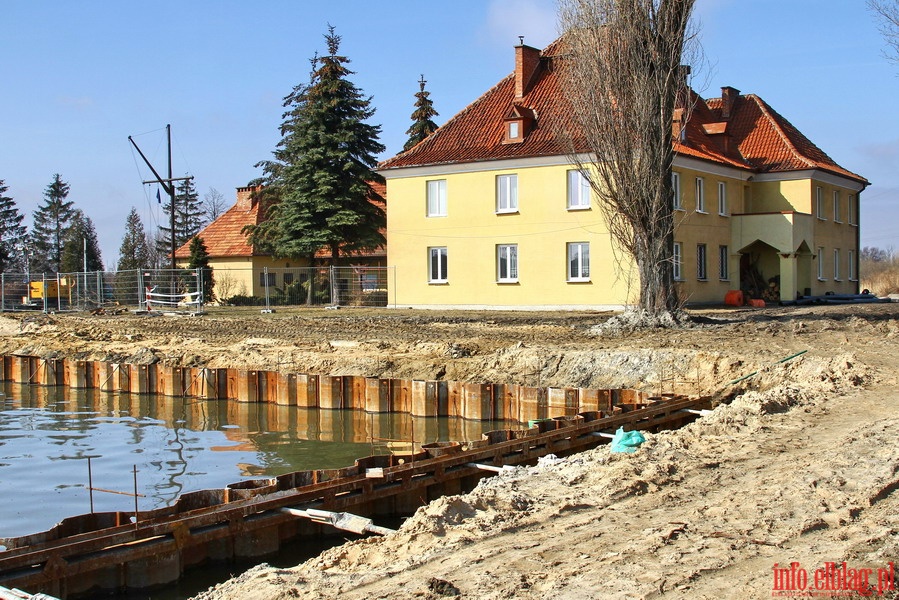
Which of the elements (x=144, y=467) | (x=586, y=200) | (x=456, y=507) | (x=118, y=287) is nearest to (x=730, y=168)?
(x=586, y=200)

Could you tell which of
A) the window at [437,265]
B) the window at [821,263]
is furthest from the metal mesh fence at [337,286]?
the window at [821,263]

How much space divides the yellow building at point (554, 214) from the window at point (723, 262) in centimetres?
5

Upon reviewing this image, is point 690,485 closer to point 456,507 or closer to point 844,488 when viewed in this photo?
point 844,488

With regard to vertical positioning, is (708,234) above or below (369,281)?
above

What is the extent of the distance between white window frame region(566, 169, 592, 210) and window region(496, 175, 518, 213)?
2.07m

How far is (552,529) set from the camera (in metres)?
6.83

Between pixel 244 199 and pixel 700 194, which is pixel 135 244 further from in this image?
pixel 700 194

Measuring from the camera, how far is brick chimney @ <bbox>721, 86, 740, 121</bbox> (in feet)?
129

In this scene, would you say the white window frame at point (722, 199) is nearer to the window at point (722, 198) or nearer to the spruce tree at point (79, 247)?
the window at point (722, 198)

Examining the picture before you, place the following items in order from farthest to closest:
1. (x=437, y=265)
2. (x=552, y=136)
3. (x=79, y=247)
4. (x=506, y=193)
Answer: (x=79, y=247), (x=437, y=265), (x=506, y=193), (x=552, y=136)

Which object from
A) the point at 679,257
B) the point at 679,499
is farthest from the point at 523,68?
the point at 679,499

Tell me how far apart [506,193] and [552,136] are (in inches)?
101

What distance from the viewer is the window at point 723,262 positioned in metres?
34.1

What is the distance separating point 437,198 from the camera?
3419 centimetres
